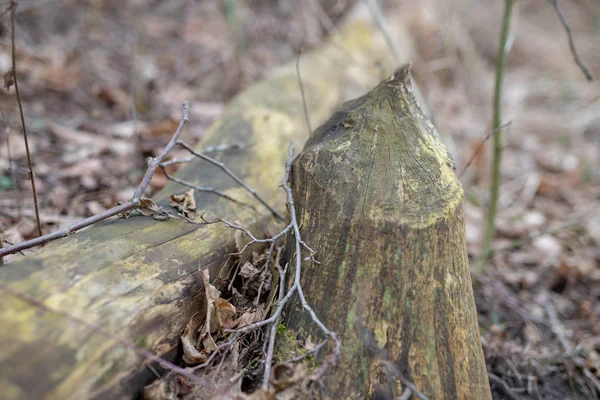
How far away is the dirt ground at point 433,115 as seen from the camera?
116 inches

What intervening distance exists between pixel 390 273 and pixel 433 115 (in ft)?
11.8

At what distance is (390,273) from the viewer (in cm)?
150

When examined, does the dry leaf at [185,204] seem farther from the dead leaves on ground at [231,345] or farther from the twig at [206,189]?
the dead leaves on ground at [231,345]

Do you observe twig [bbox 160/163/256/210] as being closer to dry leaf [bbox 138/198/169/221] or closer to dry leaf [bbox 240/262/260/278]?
dry leaf [bbox 138/198/169/221]

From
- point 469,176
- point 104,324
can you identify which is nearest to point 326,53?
point 469,176

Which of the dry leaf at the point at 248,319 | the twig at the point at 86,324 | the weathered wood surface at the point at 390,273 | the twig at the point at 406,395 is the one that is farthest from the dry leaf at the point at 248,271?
the twig at the point at 406,395

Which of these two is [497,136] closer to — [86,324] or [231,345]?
[231,345]

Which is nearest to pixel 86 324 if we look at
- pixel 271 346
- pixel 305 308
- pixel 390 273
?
pixel 271 346

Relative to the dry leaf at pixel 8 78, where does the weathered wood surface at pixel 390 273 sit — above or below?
below

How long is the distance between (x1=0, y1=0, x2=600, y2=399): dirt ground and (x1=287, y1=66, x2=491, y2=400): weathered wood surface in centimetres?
91

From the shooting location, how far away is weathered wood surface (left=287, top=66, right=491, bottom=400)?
1.47m

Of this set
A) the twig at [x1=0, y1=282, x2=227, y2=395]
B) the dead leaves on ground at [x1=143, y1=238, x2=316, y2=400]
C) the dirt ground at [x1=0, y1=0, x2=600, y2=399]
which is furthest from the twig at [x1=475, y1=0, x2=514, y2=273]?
the twig at [x1=0, y1=282, x2=227, y2=395]

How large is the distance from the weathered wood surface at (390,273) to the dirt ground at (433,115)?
914 millimetres

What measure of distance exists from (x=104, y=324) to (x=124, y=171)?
2457 millimetres
